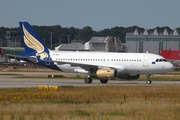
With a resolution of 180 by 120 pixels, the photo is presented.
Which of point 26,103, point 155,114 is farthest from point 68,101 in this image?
point 155,114

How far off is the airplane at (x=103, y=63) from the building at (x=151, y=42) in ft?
434

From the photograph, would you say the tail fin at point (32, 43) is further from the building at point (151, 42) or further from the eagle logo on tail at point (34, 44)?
the building at point (151, 42)

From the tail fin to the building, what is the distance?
13087cm

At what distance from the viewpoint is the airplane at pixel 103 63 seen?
54.4 m

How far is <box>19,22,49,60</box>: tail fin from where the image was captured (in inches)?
2308

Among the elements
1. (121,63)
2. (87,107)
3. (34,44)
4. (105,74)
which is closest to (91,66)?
(105,74)

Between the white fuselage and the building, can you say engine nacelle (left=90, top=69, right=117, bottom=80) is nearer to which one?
the white fuselage

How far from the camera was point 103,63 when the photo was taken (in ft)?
183

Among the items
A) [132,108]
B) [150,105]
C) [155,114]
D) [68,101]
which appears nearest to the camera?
[155,114]

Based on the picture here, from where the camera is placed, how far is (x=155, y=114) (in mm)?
23219

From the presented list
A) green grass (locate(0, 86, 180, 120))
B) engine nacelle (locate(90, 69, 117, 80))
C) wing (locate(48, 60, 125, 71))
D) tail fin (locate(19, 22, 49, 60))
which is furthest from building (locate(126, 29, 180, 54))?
green grass (locate(0, 86, 180, 120))

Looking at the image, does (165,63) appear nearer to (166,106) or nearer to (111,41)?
(166,106)

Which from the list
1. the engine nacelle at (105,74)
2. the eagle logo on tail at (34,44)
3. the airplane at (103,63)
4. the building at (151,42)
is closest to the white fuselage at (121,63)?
the airplane at (103,63)

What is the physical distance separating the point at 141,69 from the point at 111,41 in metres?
140
